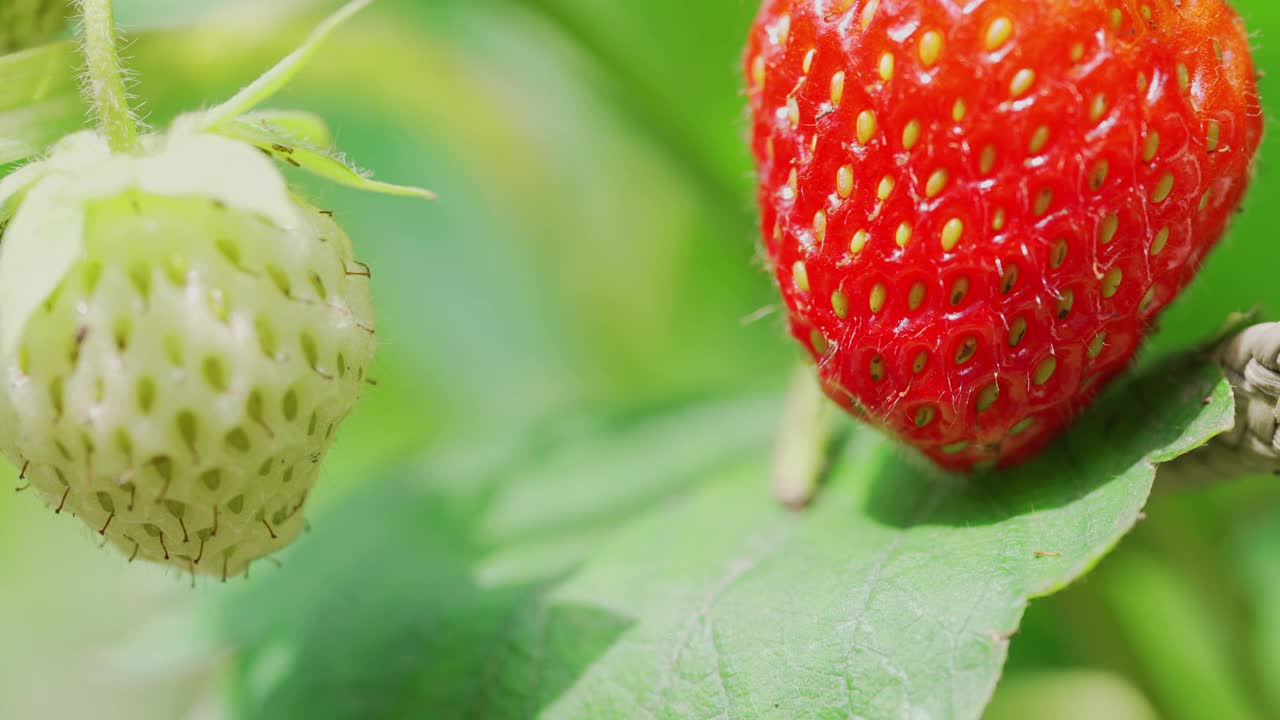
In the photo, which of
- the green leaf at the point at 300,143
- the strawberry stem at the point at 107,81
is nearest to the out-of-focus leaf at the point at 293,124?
the green leaf at the point at 300,143

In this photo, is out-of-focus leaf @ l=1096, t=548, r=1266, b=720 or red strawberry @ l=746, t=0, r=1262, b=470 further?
out-of-focus leaf @ l=1096, t=548, r=1266, b=720

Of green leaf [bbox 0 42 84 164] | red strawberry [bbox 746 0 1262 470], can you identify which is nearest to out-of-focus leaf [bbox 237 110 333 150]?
green leaf [bbox 0 42 84 164]

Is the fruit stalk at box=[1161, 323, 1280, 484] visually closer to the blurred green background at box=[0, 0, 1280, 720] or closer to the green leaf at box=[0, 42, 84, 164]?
the blurred green background at box=[0, 0, 1280, 720]

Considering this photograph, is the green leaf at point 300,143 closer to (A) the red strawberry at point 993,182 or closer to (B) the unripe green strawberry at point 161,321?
(B) the unripe green strawberry at point 161,321

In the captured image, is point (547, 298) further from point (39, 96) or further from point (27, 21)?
point (39, 96)

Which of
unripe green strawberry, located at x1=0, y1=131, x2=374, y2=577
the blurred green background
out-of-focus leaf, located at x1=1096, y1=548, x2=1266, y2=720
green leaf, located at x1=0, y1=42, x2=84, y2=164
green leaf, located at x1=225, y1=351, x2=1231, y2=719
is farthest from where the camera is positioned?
the blurred green background

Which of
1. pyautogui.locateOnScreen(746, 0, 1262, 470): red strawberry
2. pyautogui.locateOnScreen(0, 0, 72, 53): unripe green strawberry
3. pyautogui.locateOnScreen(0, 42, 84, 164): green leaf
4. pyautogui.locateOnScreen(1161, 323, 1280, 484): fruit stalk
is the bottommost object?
pyautogui.locateOnScreen(1161, 323, 1280, 484): fruit stalk

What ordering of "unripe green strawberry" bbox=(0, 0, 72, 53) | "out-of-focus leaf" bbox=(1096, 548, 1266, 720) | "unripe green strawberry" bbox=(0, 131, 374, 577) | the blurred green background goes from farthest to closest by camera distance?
1. the blurred green background
2. "out-of-focus leaf" bbox=(1096, 548, 1266, 720)
3. "unripe green strawberry" bbox=(0, 0, 72, 53)
4. "unripe green strawberry" bbox=(0, 131, 374, 577)
